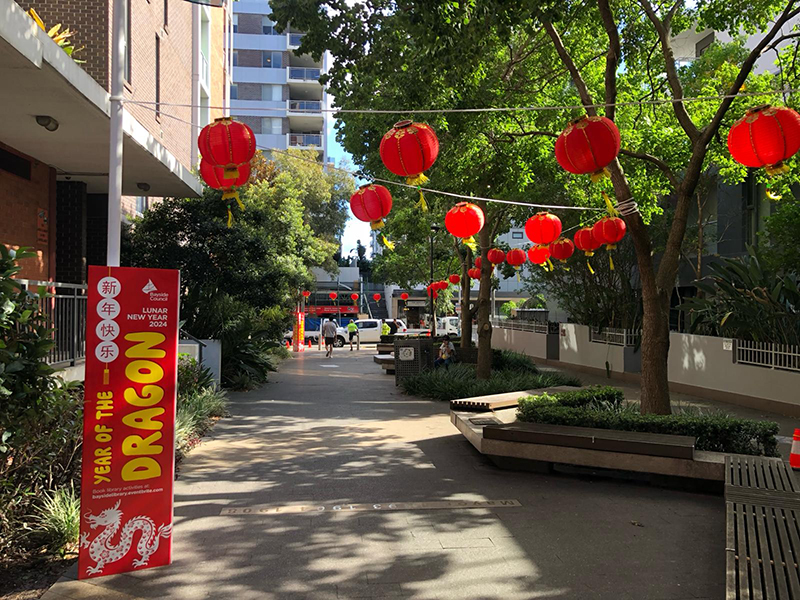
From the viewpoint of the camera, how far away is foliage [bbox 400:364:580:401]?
588 inches

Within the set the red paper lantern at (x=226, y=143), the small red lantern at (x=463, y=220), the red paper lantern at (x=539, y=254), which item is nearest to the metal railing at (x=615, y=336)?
the red paper lantern at (x=539, y=254)

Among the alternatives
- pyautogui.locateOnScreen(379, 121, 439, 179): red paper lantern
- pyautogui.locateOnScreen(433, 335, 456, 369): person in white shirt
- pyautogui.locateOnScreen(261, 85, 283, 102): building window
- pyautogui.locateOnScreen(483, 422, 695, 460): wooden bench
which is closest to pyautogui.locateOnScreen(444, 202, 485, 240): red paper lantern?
pyautogui.locateOnScreen(379, 121, 439, 179): red paper lantern

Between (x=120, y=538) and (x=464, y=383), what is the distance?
36.2 ft

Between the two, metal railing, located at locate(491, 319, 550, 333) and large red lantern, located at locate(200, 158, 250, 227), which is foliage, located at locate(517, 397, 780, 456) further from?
metal railing, located at locate(491, 319, 550, 333)

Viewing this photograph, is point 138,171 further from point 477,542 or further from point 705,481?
point 705,481

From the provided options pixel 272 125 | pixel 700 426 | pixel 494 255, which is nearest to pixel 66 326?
pixel 700 426

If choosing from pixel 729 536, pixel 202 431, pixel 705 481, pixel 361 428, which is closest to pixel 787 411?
pixel 705 481

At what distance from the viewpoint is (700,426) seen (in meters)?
8.04

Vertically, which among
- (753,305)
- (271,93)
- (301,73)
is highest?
(301,73)

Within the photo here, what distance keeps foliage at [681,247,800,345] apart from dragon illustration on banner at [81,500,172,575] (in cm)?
1245

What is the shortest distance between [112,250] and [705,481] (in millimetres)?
6339

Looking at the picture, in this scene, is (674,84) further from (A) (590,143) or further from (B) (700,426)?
(B) (700,426)

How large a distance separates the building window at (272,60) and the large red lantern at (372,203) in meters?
50.0

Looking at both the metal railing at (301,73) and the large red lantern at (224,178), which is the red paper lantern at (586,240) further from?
the metal railing at (301,73)
